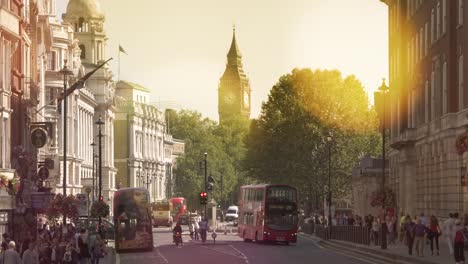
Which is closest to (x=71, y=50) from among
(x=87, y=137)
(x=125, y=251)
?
(x=87, y=137)

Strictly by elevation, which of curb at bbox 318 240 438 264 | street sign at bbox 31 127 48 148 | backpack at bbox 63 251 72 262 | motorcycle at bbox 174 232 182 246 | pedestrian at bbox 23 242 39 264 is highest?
street sign at bbox 31 127 48 148

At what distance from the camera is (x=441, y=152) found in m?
79.3

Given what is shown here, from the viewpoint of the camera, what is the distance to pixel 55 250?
4925cm

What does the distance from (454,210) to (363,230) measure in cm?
1177

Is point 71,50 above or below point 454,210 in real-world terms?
above

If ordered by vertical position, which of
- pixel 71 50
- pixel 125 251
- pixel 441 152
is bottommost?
pixel 125 251

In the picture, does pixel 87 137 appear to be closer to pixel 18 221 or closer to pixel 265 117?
pixel 265 117

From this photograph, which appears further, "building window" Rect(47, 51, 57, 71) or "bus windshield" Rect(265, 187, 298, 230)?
"building window" Rect(47, 51, 57, 71)

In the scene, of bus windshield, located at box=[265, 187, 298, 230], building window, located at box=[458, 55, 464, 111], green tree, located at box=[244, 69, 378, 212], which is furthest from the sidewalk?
green tree, located at box=[244, 69, 378, 212]

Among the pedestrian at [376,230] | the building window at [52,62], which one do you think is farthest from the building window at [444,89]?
the building window at [52,62]

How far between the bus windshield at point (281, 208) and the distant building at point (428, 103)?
7551 mm

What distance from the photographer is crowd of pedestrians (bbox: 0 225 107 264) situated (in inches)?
1444

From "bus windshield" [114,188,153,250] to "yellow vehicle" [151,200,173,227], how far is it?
7638cm

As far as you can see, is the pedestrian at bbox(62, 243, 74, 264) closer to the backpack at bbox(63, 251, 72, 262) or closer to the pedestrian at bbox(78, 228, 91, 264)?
the backpack at bbox(63, 251, 72, 262)
